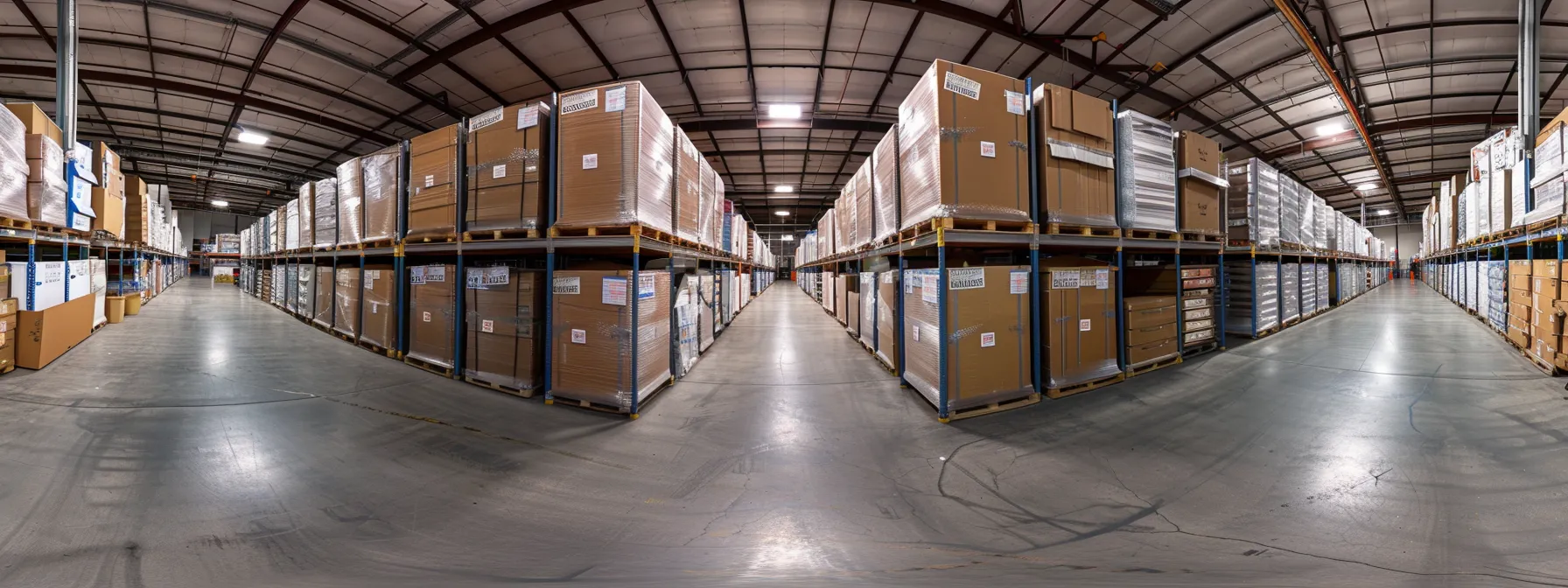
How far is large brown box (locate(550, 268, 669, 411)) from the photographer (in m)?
3.33

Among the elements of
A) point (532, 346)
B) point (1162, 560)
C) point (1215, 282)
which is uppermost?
point (1215, 282)

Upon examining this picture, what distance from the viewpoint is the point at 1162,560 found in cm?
170

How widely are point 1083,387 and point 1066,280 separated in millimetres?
945

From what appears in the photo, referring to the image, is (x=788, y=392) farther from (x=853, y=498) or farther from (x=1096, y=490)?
(x=1096, y=490)

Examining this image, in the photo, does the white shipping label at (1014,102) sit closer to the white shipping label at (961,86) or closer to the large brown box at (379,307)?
the white shipping label at (961,86)

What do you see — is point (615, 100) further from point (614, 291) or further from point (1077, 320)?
point (1077, 320)

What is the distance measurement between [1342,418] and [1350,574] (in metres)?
2.27

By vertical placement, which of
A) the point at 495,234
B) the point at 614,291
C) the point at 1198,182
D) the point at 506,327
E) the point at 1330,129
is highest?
the point at 1330,129

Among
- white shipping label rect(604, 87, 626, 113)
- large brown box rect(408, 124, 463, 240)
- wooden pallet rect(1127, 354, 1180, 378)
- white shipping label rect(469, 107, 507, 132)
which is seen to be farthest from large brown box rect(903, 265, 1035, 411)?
large brown box rect(408, 124, 463, 240)

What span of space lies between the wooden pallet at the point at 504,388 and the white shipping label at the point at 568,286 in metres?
0.88

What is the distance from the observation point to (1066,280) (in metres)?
3.75

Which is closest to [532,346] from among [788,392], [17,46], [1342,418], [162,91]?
[788,392]

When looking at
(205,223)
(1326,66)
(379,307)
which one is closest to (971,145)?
(379,307)

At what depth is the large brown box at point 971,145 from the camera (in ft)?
11.1
